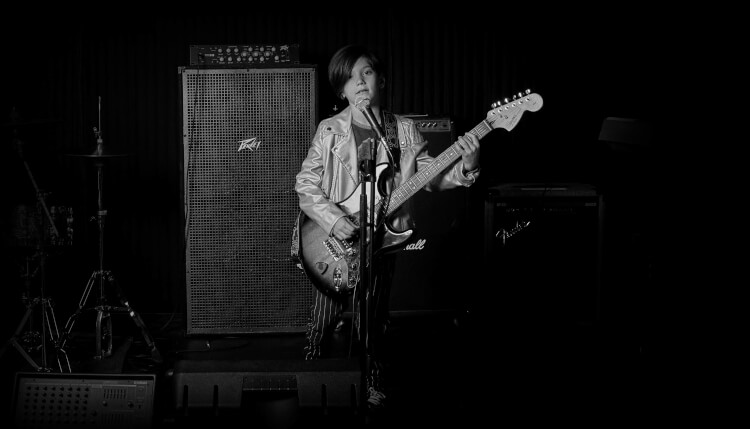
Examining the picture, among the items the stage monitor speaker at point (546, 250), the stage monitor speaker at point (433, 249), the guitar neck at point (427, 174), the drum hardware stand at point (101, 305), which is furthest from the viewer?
the stage monitor speaker at point (433, 249)

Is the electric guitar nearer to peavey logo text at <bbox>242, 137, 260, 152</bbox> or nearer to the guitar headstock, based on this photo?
the guitar headstock

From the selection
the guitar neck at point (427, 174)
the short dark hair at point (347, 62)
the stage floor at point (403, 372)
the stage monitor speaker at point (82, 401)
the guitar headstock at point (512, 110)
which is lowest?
the stage floor at point (403, 372)

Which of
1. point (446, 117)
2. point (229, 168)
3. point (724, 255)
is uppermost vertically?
point (446, 117)

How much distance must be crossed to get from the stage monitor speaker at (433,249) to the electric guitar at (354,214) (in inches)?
49.7

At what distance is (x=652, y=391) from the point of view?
3.45 metres

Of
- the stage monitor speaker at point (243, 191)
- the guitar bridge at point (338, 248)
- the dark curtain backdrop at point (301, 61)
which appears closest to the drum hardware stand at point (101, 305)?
the stage monitor speaker at point (243, 191)

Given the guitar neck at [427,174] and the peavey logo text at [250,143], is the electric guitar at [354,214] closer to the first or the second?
the guitar neck at [427,174]

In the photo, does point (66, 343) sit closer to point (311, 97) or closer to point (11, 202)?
point (11, 202)

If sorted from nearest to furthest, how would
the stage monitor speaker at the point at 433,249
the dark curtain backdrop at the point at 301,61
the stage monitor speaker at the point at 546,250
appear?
the stage monitor speaker at the point at 546,250
the stage monitor speaker at the point at 433,249
the dark curtain backdrop at the point at 301,61

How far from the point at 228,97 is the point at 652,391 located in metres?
2.76

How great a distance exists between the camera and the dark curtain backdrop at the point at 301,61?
16.6 ft

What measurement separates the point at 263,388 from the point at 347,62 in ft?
4.84

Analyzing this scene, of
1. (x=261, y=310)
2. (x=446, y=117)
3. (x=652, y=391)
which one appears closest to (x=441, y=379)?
(x=652, y=391)

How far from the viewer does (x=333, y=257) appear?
3309 millimetres
